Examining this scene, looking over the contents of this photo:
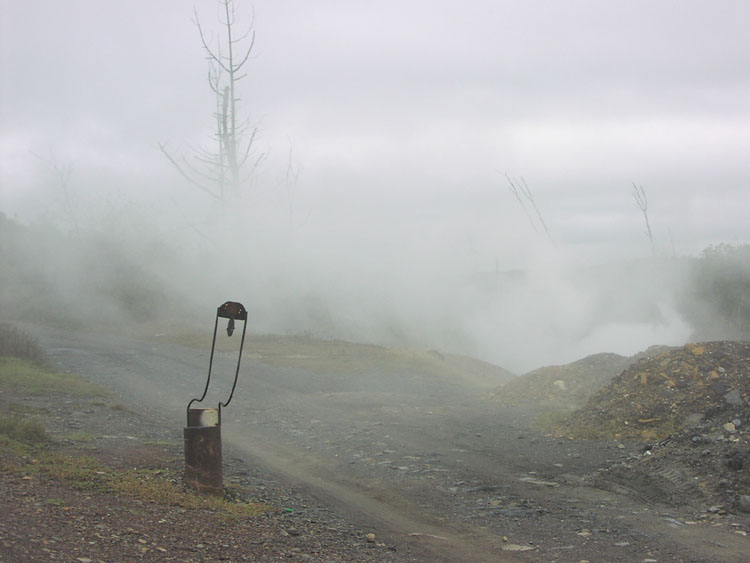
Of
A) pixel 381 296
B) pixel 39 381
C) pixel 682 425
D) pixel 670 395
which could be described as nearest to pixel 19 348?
pixel 39 381

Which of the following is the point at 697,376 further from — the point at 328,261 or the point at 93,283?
the point at 93,283

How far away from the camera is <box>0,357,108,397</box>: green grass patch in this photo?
13.1m

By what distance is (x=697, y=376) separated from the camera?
11.0 m

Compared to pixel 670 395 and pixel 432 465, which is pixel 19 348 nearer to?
pixel 432 465

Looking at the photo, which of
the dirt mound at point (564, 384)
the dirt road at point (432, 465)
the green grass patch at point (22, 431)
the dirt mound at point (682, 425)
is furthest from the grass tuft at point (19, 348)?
the dirt mound at point (682, 425)

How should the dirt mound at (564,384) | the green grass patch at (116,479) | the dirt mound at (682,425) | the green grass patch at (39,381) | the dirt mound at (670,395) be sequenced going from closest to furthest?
the green grass patch at (116,479) → the dirt mound at (682,425) → the dirt mound at (670,395) → the green grass patch at (39,381) → the dirt mound at (564,384)

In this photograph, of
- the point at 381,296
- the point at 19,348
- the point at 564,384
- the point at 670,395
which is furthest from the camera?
the point at 381,296

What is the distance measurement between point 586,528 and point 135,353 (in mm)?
15521

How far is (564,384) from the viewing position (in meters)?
15.5

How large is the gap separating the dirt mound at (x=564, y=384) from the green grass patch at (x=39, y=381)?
8.08 m

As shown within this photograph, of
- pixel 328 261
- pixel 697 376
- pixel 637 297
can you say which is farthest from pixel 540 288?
pixel 697 376

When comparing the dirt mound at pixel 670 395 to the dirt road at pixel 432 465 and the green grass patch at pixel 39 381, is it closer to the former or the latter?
the dirt road at pixel 432 465

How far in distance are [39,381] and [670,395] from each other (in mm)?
10991

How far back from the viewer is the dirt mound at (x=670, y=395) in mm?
10148
